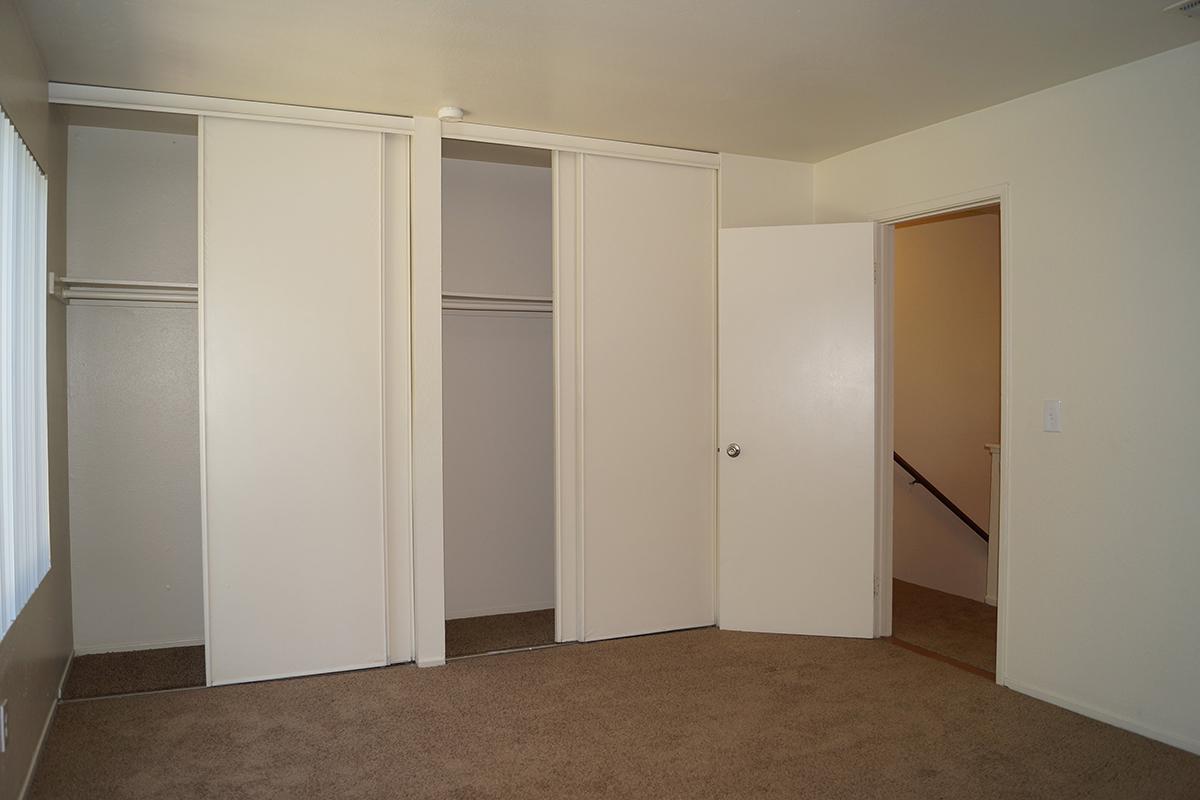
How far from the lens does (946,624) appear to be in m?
4.50

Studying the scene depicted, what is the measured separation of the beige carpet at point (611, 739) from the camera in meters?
2.67

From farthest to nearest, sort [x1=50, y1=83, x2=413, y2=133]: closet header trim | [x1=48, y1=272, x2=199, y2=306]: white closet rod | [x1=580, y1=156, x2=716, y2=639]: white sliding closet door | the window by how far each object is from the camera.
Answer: [x1=580, y1=156, x2=716, y2=639]: white sliding closet door, [x1=48, y1=272, x2=199, y2=306]: white closet rod, [x1=50, y1=83, x2=413, y2=133]: closet header trim, the window

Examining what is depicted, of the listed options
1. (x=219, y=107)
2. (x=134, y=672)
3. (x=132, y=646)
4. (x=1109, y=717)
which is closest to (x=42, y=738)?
(x=134, y=672)

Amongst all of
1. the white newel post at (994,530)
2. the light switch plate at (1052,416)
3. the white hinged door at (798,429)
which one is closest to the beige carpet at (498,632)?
the white hinged door at (798,429)

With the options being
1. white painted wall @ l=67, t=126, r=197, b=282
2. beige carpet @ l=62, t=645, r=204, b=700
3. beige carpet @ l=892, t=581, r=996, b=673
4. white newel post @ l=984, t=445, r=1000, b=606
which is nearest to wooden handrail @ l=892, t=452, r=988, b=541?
white newel post @ l=984, t=445, r=1000, b=606

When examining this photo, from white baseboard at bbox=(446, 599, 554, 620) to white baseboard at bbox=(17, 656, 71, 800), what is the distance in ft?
5.88

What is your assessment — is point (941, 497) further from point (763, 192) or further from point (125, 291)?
point (125, 291)

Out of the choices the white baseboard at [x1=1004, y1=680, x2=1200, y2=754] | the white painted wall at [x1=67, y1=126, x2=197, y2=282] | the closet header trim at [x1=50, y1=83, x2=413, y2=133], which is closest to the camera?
the white baseboard at [x1=1004, y1=680, x2=1200, y2=754]

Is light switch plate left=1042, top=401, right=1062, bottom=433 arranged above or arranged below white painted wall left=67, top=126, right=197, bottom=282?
below

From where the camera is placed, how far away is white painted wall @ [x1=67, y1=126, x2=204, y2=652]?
392 cm

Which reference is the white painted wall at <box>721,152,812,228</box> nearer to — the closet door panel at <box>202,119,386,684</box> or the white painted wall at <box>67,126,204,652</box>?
the closet door panel at <box>202,119,386,684</box>

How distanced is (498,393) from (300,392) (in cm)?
131

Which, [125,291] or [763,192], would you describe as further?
[763,192]

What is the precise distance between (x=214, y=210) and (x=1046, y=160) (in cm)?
346
